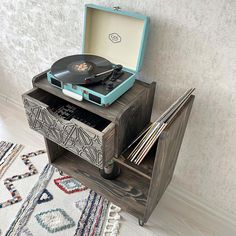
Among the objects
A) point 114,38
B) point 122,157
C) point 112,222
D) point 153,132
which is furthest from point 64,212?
point 114,38

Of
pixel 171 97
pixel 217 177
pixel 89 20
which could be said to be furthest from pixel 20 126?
pixel 217 177

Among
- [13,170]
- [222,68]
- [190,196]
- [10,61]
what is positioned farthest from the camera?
[10,61]

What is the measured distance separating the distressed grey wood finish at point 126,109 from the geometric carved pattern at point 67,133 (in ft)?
0.23

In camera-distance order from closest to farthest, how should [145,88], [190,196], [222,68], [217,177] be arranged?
[222,68], [145,88], [217,177], [190,196]

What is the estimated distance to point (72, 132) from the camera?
0.91 meters

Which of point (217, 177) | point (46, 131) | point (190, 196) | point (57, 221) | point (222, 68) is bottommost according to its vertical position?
point (57, 221)

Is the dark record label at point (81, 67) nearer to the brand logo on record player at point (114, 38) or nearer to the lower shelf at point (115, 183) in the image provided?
the brand logo on record player at point (114, 38)

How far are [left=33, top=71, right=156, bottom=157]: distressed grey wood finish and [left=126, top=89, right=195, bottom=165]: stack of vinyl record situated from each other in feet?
0.17

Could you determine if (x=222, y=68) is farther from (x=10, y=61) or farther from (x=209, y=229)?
(x=10, y=61)

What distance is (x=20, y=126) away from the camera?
163cm

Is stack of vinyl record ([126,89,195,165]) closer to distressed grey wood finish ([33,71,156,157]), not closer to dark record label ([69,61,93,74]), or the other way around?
distressed grey wood finish ([33,71,156,157])

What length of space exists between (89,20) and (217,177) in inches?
32.3

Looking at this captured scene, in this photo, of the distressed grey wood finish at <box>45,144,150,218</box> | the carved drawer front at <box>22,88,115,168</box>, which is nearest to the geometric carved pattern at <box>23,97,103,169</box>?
the carved drawer front at <box>22,88,115,168</box>

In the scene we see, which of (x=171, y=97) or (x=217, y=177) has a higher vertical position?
(x=171, y=97)
